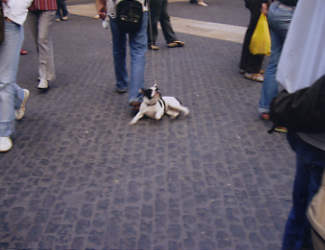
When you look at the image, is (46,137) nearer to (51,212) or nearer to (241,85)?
(51,212)

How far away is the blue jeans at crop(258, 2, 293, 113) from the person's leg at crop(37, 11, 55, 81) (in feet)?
10.6

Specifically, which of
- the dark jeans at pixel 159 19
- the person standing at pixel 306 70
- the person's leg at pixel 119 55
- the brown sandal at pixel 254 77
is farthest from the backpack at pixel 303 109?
the dark jeans at pixel 159 19

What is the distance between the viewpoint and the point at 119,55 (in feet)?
16.3

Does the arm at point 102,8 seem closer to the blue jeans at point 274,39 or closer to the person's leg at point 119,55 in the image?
the person's leg at point 119,55

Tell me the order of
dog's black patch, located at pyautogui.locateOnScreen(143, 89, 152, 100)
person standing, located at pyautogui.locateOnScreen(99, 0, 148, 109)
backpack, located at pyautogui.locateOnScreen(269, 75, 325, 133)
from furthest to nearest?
person standing, located at pyautogui.locateOnScreen(99, 0, 148, 109), dog's black patch, located at pyautogui.locateOnScreen(143, 89, 152, 100), backpack, located at pyautogui.locateOnScreen(269, 75, 325, 133)

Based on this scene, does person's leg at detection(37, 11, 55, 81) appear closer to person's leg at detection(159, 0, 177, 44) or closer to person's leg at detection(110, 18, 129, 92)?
person's leg at detection(110, 18, 129, 92)

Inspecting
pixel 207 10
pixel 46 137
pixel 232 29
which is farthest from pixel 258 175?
pixel 207 10

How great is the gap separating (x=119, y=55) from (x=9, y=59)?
180cm

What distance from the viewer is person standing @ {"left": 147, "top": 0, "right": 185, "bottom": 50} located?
25.0ft

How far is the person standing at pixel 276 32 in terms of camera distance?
375 centimetres

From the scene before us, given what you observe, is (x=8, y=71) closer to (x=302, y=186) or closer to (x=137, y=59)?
(x=137, y=59)

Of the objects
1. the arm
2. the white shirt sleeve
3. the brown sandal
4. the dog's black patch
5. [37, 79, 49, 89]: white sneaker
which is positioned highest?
the white shirt sleeve

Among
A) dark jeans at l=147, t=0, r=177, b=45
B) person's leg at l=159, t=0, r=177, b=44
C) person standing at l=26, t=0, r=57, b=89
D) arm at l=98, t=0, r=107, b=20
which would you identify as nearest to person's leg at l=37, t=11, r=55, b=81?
person standing at l=26, t=0, r=57, b=89

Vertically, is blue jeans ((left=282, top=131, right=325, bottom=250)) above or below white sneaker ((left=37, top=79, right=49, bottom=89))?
above
